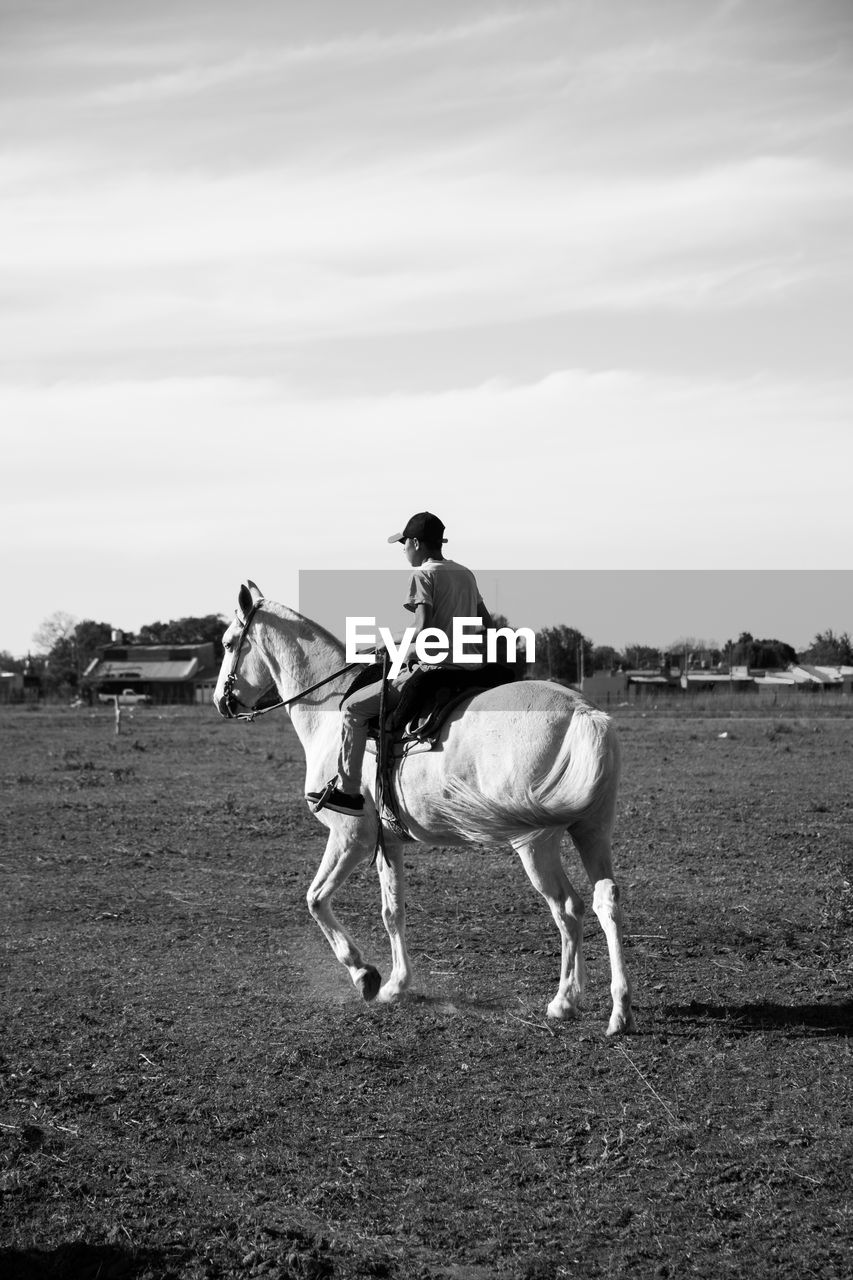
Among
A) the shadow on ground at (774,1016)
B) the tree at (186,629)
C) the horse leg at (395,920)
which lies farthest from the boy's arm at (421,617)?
the tree at (186,629)

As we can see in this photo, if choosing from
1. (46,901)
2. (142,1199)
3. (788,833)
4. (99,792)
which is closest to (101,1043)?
(142,1199)

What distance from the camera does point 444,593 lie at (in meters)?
7.38

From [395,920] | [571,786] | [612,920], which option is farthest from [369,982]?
[571,786]

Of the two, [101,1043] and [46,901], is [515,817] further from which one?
[46,901]

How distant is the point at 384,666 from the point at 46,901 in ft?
16.1

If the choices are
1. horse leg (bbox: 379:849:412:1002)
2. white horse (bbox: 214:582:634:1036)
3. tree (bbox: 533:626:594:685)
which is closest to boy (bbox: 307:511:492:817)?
white horse (bbox: 214:582:634:1036)

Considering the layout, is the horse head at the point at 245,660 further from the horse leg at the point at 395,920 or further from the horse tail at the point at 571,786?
the horse tail at the point at 571,786

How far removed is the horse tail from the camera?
655cm

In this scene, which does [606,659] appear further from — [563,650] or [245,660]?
[245,660]

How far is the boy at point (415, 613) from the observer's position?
288 inches

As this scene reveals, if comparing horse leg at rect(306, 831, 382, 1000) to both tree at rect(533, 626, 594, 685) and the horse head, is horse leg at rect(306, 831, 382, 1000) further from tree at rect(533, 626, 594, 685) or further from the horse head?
tree at rect(533, 626, 594, 685)

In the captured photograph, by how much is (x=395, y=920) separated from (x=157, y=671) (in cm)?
8166

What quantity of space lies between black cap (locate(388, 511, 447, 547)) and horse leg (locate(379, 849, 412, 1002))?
6.89ft

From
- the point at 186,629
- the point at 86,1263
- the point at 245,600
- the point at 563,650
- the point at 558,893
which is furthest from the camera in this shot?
the point at 186,629
